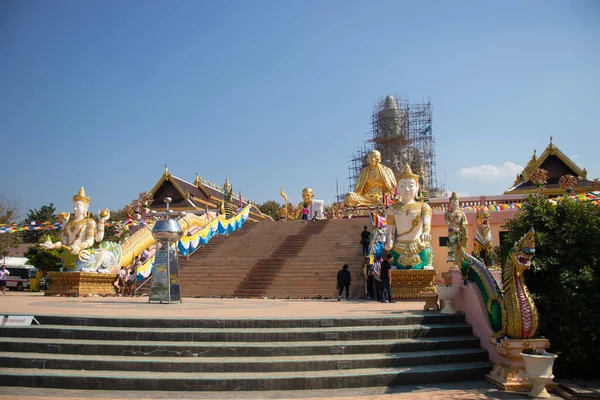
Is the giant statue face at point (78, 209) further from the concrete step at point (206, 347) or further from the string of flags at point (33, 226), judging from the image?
the concrete step at point (206, 347)

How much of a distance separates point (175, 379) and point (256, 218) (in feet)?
86.2

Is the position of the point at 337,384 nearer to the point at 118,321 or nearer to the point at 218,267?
the point at 118,321

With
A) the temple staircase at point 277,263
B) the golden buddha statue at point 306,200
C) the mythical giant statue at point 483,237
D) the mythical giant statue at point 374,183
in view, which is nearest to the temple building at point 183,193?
the golden buddha statue at point 306,200

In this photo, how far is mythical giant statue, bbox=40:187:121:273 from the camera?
54.4 ft

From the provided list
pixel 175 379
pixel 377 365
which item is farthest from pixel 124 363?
pixel 377 365

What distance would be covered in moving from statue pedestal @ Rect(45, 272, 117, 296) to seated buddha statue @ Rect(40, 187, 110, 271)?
344mm

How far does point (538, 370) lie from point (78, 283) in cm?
1390

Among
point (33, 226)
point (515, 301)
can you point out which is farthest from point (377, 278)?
point (33, 226)

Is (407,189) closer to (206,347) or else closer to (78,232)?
(206,347)

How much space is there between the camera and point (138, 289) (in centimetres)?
1730

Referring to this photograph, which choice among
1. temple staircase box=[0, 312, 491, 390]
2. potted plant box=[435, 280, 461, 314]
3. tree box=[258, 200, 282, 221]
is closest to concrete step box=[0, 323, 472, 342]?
temple staircase box=[0, 312, 491, 390]

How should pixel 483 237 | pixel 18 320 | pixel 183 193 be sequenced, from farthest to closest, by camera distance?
pixel 183 193 → pixel 483 237 → pixel 18 320

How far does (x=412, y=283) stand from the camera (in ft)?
46.3

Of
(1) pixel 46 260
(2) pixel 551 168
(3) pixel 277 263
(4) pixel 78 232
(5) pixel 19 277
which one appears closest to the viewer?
Answer: (4) pixel 78 232
